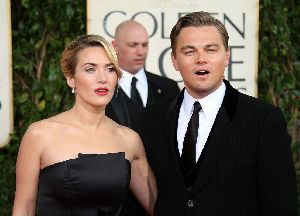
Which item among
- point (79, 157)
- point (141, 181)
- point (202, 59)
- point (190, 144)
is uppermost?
point (202, 59)

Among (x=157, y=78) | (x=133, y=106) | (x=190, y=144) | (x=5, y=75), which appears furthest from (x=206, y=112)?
(x=5, y=75)

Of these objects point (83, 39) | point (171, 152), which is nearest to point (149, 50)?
point (83, 39)

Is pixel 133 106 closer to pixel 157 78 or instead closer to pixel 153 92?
pixel 153 92

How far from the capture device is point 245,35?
503 cm

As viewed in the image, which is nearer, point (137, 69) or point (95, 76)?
point (95, 76)

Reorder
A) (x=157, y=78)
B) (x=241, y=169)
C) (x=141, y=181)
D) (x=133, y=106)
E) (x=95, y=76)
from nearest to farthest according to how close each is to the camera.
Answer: (x=241, y=169) → (x=95, y=76) → (x=141, y=181) → (x=133, y=106) → (x=157, y=78)

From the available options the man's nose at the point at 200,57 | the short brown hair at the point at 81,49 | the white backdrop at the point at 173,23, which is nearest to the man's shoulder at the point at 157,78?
the white backdrop at the point at 173,23

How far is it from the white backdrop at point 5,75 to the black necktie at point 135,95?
108 cm

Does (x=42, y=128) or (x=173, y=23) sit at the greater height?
(x=173, y=23)

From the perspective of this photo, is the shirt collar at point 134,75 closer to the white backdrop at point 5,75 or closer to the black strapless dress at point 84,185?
the white backdrop at point 5,75

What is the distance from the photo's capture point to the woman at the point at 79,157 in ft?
9.30

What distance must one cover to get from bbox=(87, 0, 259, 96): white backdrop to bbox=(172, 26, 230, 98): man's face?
236 cm

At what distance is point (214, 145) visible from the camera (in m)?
2.51

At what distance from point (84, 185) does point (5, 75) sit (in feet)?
7.85
